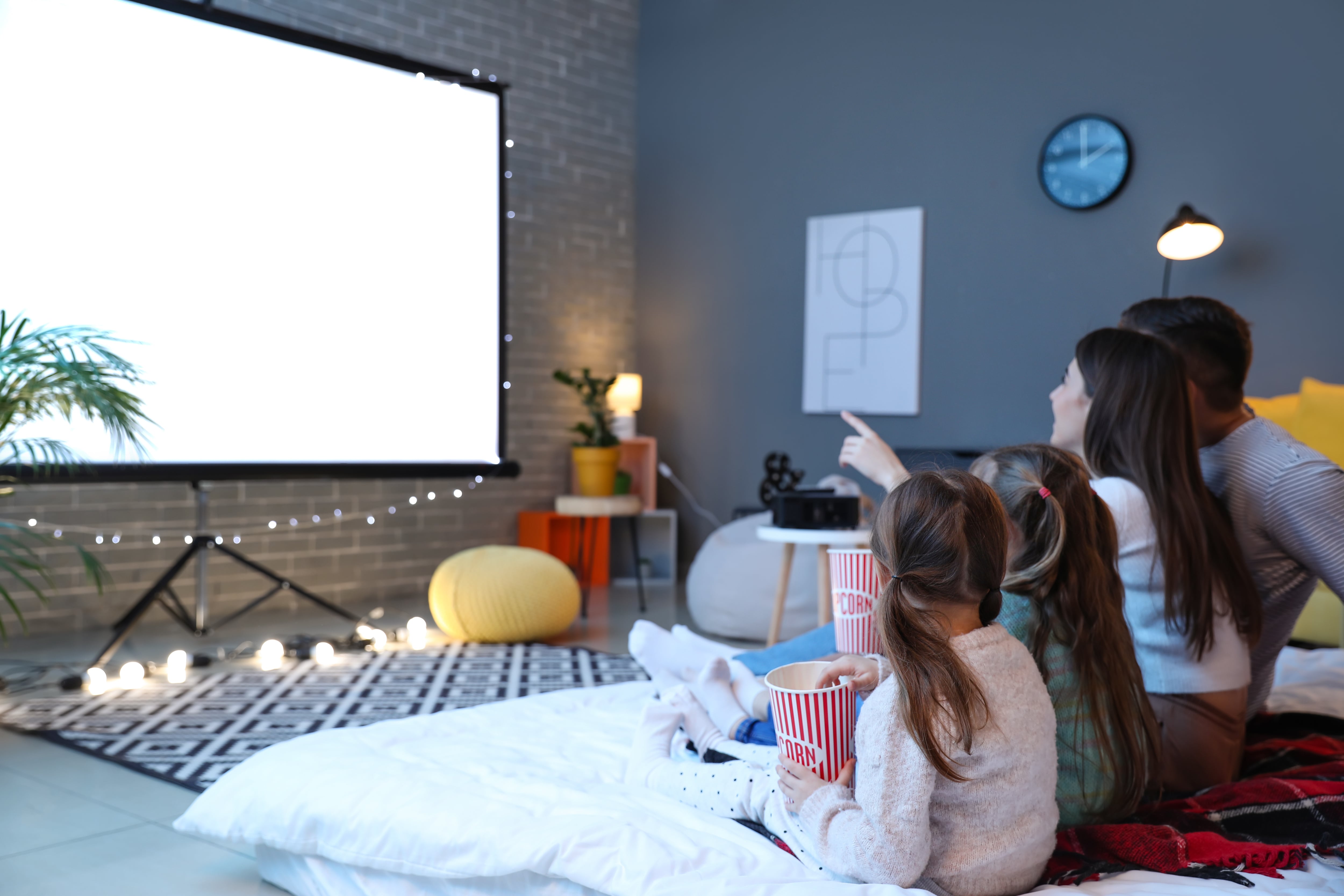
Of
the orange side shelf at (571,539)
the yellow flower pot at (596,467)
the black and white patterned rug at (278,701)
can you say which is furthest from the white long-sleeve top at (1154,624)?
the orange side shelf at (571,539)

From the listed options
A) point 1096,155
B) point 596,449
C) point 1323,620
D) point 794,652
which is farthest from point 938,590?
point 596,449

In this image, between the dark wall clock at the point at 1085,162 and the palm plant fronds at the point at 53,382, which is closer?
the palm plant fronds at the point at 53,382

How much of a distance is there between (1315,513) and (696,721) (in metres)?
1.06

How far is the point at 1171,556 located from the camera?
65.1 inches

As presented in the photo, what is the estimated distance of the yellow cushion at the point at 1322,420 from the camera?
3676mm

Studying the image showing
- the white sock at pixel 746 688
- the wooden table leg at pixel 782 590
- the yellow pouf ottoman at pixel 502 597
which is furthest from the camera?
the yellow pouf ottoman at pixel 502 597

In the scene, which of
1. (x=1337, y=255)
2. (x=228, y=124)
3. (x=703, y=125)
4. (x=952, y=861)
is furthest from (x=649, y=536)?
(x=952, y=861)

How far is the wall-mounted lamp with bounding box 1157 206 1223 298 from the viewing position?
391 cm

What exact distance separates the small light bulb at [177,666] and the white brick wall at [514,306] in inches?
41.2

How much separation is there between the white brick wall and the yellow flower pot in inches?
18.3

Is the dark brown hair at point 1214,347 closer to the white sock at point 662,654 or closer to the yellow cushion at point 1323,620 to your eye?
the white sock at point 662,654

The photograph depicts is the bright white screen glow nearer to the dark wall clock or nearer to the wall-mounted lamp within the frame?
the dark wall clock

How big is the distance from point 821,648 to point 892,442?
2.93 metres

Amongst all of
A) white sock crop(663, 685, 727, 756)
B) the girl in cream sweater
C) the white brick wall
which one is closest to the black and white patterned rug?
white sock crop(663, 685, 727, 756)
